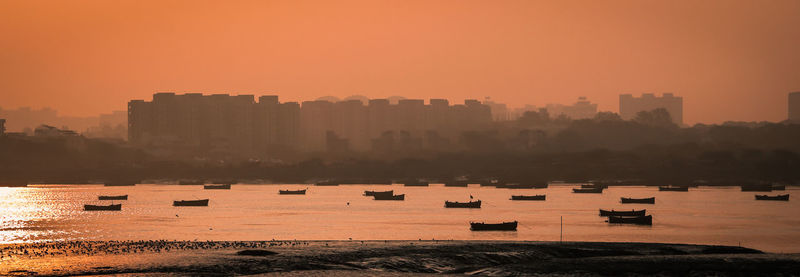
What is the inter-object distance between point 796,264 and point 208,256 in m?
36.5

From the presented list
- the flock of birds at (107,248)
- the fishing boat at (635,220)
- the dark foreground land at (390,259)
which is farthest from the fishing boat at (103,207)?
the dark foreground land at (390,259)

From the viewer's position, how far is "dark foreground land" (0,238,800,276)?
55.0 meters

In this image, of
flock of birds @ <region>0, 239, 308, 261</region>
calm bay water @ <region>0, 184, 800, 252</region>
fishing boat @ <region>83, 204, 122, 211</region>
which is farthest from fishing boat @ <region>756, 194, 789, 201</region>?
flock of birds @ <region>0, 239, 308, 261</region>

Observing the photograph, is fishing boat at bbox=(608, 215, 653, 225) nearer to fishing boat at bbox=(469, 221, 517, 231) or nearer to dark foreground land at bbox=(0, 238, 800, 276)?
fishing boat at bbox=(469, 221, 517, 231)

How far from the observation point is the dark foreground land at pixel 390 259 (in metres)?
55.0

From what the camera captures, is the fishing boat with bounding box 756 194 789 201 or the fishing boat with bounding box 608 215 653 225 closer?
the fishing boat with bounding box 608 215 653 225

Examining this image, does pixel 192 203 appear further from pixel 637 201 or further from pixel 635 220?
pixel 635 220

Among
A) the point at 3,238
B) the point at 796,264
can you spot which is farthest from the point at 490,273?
the point at 3,238

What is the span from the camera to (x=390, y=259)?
6000cm

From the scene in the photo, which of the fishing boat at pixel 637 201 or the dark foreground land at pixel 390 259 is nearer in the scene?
the dark foreground land at pixel 390 259

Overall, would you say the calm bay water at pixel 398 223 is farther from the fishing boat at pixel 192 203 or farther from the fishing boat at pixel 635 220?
the fishing boat at pixel 192 203

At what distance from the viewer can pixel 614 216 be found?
12162 centimetres

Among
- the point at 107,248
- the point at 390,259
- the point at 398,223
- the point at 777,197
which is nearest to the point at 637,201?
the point at 777,197

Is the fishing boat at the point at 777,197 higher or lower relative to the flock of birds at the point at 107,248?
higher
